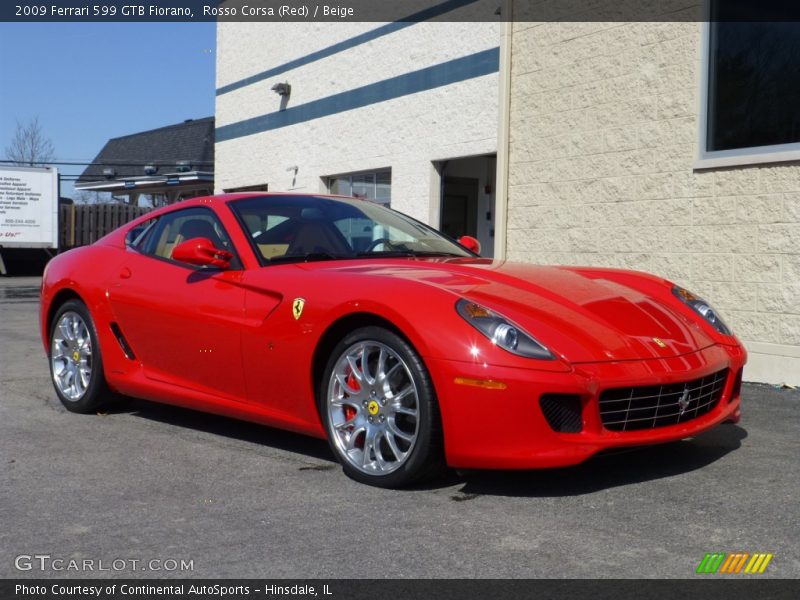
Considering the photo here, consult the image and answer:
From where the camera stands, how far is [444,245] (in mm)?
5637

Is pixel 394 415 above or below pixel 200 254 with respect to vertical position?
below

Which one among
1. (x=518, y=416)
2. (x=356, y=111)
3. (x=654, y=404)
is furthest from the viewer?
(x=356, y=111)

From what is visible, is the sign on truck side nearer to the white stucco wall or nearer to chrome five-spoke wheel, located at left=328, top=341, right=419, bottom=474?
the white stucco wall

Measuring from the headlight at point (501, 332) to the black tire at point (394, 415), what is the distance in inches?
11.0

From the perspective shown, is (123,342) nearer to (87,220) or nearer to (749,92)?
(749,92)

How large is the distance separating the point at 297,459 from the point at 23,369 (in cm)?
416

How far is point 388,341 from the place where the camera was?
4.09 metres

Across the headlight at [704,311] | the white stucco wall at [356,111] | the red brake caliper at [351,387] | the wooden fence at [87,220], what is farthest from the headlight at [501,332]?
the wooden fence at [87,220]

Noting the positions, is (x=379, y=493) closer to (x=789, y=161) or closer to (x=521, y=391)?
(x=521, y=391)

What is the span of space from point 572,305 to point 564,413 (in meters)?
0.66

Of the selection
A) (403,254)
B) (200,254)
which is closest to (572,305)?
(403,254)

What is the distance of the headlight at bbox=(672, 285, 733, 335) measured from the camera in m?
4.77

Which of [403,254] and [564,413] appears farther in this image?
[403,254]

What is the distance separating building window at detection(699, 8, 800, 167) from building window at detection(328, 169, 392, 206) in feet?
22.1
